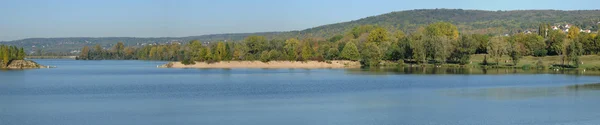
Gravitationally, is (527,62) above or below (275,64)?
above

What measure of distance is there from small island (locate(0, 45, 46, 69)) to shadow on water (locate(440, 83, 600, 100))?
71569 millimetres

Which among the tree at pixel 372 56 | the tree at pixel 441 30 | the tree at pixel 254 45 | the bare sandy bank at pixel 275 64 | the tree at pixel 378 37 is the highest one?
the tree at pixel 441 30

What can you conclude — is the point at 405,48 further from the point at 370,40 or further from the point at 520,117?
the point at 520,117

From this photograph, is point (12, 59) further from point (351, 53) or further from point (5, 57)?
point (351, 53)

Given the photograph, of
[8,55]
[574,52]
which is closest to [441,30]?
[574,52]

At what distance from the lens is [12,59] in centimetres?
10006

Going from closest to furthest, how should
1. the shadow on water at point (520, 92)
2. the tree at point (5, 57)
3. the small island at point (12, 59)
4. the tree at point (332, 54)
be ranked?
the shadow on water at point (520, 92)
the tree at point (5, 57)
the small island at point (12, 59)
the tree at point (332, 54)

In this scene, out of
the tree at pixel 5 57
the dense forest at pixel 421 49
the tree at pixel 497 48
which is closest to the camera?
the tree at pixel 497 48

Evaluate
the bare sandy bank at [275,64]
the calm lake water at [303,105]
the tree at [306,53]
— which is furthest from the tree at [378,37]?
the calm lake water at [303,105]

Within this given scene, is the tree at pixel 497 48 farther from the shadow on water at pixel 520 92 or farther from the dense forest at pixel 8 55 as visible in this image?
the dense forest at pixel 8 55

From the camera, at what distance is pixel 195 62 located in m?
105

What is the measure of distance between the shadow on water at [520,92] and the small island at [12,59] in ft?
235

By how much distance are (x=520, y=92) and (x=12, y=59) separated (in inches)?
3062

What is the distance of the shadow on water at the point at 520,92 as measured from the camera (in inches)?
1601
